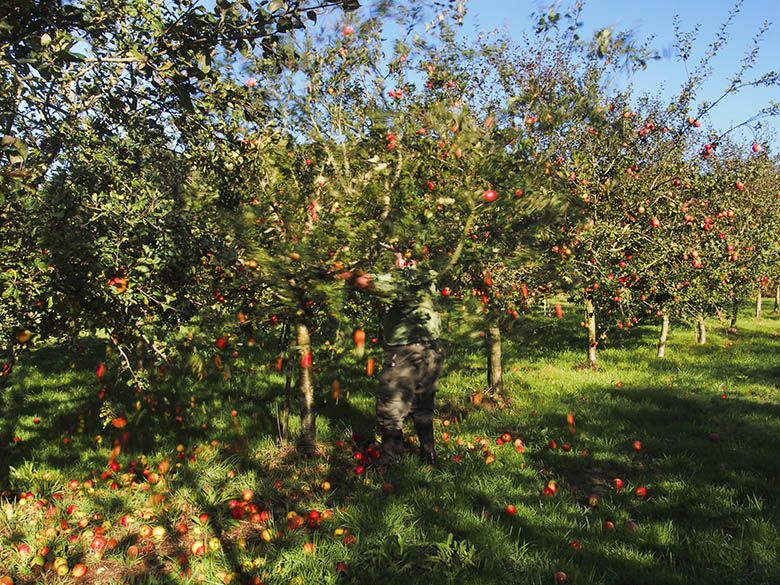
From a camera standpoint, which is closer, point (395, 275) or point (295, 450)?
point (395, 275)

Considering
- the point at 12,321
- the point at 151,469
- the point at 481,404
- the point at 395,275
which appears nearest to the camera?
the point at 395,275

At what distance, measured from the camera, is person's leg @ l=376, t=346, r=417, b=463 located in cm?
545

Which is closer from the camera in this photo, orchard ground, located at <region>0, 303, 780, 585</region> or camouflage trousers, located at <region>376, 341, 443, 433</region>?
orchard ground, located at <region>0, 303, 780, 585</region>

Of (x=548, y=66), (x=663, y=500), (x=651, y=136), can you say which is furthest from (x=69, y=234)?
(x=548, y=66)

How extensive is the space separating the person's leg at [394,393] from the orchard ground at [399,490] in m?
0.34

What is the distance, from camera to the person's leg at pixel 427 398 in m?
5.57

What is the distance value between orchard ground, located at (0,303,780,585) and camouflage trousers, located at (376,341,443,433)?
57 cm

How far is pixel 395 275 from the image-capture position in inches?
138

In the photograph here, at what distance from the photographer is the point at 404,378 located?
5465 mm

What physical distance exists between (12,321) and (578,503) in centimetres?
481

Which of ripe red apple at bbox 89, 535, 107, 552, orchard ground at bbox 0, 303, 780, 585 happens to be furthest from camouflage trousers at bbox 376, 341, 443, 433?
ripe red apple at bbox 89, 535, 107, 552

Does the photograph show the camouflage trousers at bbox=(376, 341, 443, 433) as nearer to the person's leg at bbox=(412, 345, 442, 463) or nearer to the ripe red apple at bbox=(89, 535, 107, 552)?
the person's leg at bbox=(412, 345, 442, 463)

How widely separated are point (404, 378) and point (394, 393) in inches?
7.2

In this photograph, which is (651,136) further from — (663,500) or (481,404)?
(663,500)
